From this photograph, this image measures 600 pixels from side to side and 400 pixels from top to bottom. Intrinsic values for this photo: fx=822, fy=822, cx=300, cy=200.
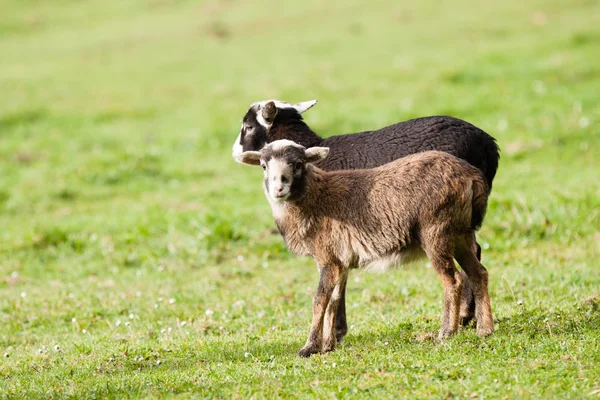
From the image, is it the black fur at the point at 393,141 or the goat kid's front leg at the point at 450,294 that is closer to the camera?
the goat kid's front leg at the point at 450,294

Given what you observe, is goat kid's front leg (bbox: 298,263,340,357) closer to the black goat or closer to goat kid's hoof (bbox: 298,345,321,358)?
goat kid's hoof (bbox: 298,345,321,358)

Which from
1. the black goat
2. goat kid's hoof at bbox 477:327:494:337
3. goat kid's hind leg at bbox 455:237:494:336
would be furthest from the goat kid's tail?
goat kid's hoof at bbox 477:327:494:337

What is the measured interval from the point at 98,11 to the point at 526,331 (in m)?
34.8

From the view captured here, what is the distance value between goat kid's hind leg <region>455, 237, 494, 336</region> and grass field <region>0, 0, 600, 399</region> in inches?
7.8

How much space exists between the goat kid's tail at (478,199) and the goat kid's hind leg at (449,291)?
48cm

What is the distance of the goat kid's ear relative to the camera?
9.73 metres

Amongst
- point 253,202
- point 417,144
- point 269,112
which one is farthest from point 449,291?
point 253,202

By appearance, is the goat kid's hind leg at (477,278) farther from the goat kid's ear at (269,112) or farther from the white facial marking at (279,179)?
the goat kid's ear at (269,112)

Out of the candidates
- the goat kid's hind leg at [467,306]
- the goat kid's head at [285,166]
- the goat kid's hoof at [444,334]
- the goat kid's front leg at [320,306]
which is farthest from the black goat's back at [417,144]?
the goat kid's hoof at [444,334]

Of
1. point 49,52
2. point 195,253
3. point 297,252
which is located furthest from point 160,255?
point 49,52

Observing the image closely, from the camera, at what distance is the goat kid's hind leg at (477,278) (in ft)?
25.5

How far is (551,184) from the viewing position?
14961 mm

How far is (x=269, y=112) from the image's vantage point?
32.2 feet

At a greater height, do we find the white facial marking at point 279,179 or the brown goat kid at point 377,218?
the white facial marking at point 279,179
